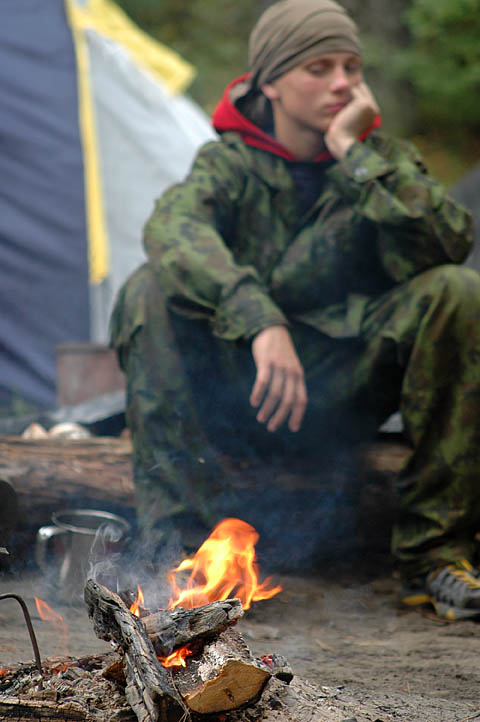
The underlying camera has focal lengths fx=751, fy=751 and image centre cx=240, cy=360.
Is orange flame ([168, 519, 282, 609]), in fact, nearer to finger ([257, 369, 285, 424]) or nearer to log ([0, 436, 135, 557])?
finger ([257, 369, 285, 424])

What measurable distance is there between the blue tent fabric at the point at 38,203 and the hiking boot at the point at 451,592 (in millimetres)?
3052

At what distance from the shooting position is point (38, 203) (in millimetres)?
4727

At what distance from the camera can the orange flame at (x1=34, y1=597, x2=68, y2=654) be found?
1.71 m

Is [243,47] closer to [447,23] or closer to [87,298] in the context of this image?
[447,23]

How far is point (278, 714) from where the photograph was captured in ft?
4.16

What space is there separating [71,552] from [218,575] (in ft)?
2.06

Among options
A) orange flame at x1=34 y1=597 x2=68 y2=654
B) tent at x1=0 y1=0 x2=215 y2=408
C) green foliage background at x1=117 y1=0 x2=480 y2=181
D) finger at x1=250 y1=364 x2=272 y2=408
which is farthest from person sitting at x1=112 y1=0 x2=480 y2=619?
green foliage background at x1=117 y1=0 x2=480 y2=181

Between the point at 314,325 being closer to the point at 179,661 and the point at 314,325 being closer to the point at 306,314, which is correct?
the point at 306,314

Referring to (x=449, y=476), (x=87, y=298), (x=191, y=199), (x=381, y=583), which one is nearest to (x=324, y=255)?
(x=191, y=199)

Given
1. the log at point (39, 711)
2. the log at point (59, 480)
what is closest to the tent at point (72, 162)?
the log at point (59, 480)

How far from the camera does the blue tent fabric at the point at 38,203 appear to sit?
4.66m

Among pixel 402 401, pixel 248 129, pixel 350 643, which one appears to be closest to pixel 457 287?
pixel 402 401

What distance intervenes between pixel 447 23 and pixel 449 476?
24.8 ft

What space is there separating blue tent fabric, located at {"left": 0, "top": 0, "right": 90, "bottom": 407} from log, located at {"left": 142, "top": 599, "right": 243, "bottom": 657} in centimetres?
356
